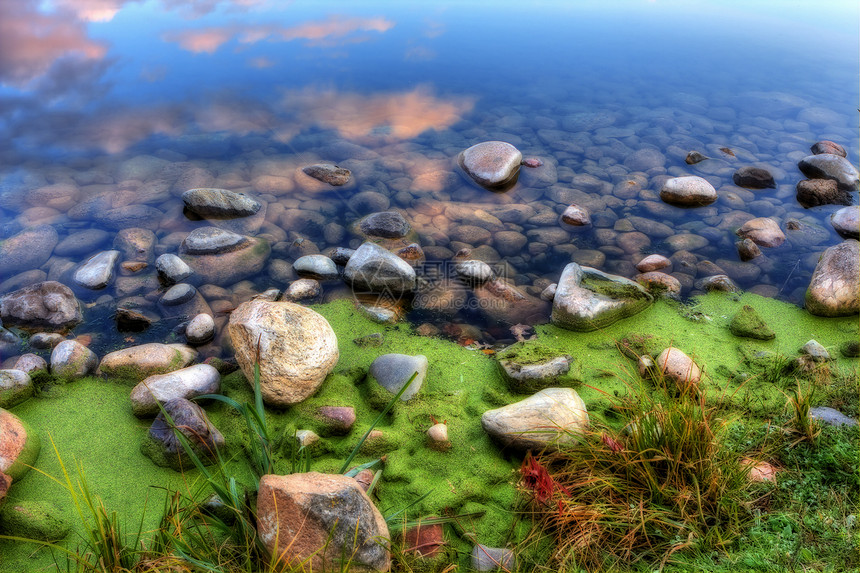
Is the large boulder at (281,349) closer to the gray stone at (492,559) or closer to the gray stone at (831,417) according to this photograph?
the gray stone at (492,559)

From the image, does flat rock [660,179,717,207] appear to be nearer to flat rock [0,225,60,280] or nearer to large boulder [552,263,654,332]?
large boulder [552,263,654,332]

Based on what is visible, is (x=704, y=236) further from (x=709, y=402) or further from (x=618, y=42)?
(x=618, y=42)

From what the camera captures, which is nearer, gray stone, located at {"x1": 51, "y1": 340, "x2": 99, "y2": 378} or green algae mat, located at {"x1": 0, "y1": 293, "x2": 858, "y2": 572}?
green algae mat, located at {"x1": 0, "y1": 293, "x2": 858, "y2": 572}

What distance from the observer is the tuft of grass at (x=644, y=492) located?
7.02 feet

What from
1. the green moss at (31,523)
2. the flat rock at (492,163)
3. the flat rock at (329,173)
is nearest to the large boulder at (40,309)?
the green moss at (31,523)

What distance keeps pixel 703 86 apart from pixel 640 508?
304 inches

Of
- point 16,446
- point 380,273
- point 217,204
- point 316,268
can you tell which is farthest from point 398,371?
point 217,204

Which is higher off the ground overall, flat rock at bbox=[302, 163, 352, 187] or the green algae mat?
flat rock at bbox=[302, 163, 352, 187]

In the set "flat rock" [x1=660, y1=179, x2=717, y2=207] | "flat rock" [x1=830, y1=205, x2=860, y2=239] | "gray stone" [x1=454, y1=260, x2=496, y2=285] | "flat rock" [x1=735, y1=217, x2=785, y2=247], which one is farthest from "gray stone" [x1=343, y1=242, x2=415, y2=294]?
"flat rock" [x1=830, y1=205, x2=860, y2=239]

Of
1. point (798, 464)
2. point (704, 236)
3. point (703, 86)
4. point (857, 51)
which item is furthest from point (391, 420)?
point (857, 51)

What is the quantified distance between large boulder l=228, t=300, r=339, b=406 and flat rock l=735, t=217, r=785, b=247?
3951mm

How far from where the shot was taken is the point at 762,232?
472 cm

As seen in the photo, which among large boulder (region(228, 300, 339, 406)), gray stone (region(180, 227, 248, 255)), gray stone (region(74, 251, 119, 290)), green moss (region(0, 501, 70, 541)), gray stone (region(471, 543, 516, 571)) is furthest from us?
gray stone (region(180, 227, 248, 255))

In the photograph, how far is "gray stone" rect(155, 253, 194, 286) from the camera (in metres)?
4.09
